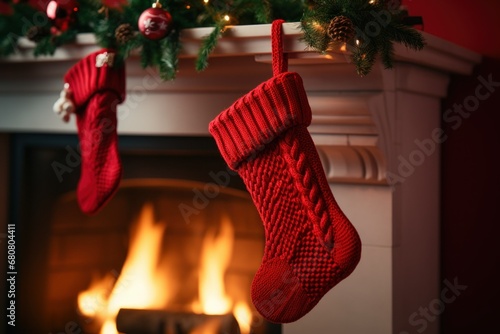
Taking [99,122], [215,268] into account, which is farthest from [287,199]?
[215,268]

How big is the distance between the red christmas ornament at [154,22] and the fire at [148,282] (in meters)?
0.61

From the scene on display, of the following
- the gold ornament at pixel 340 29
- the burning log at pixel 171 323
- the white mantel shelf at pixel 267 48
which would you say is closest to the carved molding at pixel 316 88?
the white mantel shelf at pixel 267 48

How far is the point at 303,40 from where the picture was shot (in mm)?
1486

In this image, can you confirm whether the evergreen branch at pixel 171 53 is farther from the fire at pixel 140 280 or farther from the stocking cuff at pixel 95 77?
the fire at pixel 140 280

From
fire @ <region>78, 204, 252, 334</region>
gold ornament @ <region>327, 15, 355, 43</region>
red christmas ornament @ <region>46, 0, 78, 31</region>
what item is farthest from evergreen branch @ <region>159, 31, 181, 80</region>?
Result: fire @ <region>78, 204, 252, 334</region>

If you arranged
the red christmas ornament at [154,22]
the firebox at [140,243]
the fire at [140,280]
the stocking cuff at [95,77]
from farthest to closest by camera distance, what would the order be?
the fire at [140,280]
the firebox at [140,243]
the stocking cuff at [95,77]
the red christmas ornament at [154,22]

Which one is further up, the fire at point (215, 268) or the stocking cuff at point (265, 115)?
the stocking cuff at point (265, 115)

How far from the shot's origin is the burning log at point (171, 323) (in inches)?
78.4

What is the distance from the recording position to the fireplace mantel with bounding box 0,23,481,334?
65.3 inches

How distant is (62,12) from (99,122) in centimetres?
28

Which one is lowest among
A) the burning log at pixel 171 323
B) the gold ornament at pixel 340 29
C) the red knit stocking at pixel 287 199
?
the burning log at pixel 171 323

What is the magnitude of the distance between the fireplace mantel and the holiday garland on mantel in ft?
0.14

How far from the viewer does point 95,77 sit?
1800 mm

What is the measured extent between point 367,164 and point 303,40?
35 centimetres
